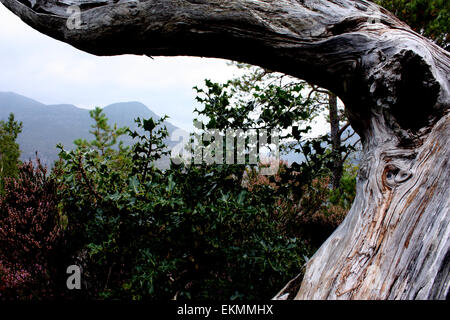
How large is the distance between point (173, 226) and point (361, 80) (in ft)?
5.93

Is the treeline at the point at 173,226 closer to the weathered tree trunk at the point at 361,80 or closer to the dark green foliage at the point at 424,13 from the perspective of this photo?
the weathered tree trunk at the point at 361,80

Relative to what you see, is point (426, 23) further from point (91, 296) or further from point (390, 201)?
point (91, 296)

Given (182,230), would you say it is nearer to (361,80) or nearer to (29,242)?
(361,80)

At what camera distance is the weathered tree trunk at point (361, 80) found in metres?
1.21

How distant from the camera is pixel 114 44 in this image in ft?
6.59

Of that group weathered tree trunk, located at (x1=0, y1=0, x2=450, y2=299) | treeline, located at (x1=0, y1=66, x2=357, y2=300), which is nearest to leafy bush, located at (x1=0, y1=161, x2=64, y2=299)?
treeline, located at (x1=0, y1=66, x2=357, y2=300)

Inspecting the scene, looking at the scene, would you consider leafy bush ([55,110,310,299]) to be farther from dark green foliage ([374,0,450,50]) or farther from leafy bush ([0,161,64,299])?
dark green foliage ([374,0,450,50])

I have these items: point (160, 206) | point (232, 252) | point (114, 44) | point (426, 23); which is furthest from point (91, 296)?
point (426, 23)

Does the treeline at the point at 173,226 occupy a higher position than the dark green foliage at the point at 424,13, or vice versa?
the dark green foliage at the point at 424,13

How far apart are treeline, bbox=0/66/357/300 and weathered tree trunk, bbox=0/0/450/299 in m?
0.41

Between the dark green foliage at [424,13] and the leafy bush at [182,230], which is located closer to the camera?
the leafy bush at [182,230]

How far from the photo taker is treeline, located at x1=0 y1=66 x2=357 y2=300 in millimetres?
2023

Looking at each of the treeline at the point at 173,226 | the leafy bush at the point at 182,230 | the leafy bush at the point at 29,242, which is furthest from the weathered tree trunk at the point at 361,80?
the leafy bush at the point at 29,242

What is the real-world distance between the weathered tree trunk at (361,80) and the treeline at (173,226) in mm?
409
